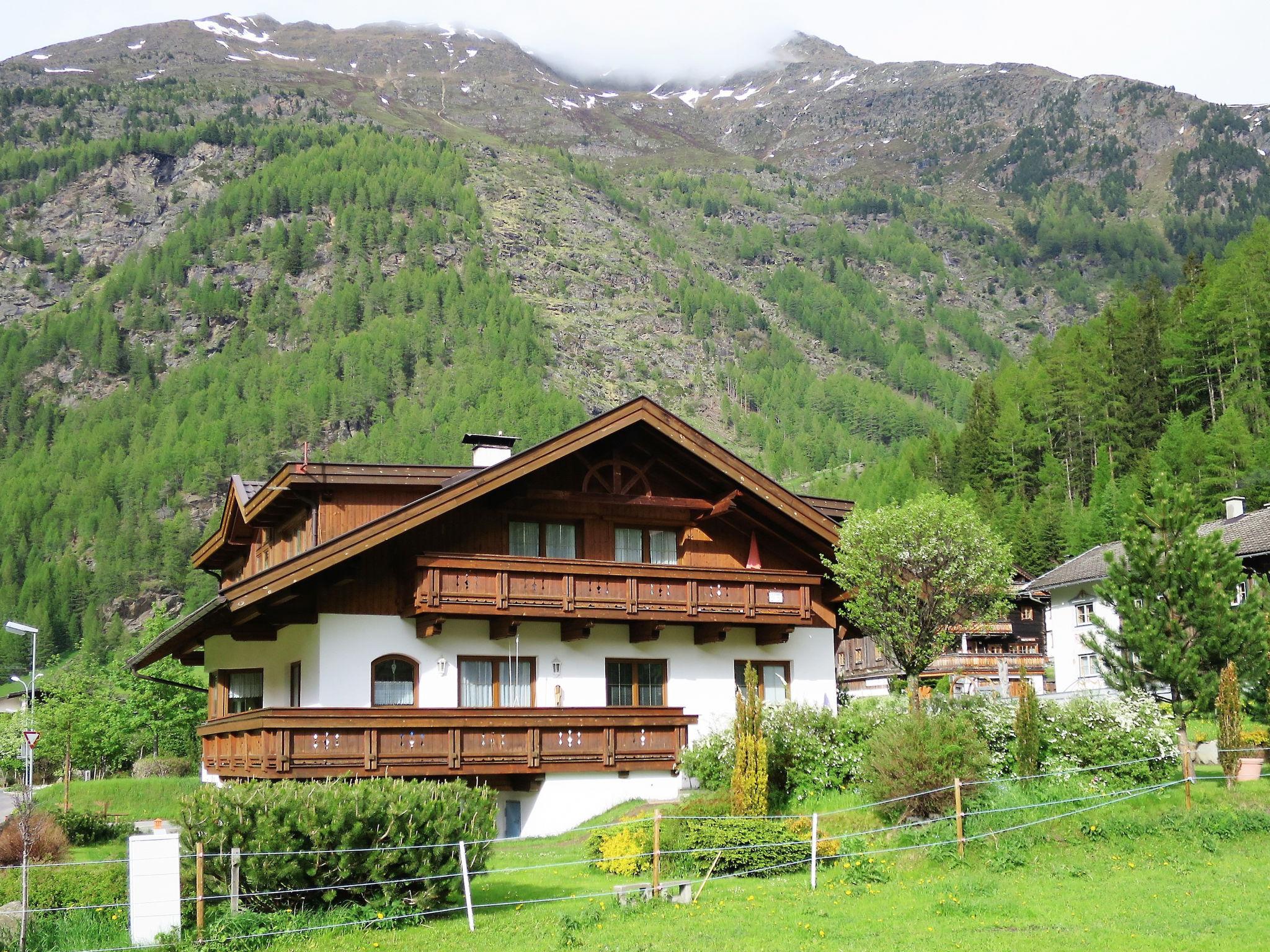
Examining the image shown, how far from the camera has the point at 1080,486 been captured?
10256 cm

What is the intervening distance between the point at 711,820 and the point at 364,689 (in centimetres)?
908

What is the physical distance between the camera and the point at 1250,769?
23.4 m

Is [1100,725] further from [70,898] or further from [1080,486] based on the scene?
[1080,486]

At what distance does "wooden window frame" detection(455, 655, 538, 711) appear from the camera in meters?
28.0

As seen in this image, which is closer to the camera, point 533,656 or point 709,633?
point 533,656

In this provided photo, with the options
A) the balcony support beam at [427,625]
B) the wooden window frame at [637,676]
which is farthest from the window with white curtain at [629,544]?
the balcony support beam at [427,625]

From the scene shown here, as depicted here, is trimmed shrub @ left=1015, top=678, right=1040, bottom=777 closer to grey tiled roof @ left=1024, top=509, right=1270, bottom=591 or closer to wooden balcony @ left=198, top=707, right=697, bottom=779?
wooden balcony @ left=198, top=707, right=697, bottom=779

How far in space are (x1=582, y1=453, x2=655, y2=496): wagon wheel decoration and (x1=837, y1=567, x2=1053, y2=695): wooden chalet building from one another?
66.6 ft

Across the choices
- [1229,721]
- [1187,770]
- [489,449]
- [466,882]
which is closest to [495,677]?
[489,449]

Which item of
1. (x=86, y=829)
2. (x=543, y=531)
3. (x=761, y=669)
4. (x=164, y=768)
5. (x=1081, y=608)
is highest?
(x=543, y=531)

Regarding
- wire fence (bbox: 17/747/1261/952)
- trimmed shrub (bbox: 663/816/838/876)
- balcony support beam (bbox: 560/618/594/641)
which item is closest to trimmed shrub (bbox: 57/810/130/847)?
wire fence (bbox: 17/747/1261/952)

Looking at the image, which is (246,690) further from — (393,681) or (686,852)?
(686,852)

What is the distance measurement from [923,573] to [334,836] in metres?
15.5

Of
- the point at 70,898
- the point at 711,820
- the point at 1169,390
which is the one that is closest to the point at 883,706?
the point at 711,820
